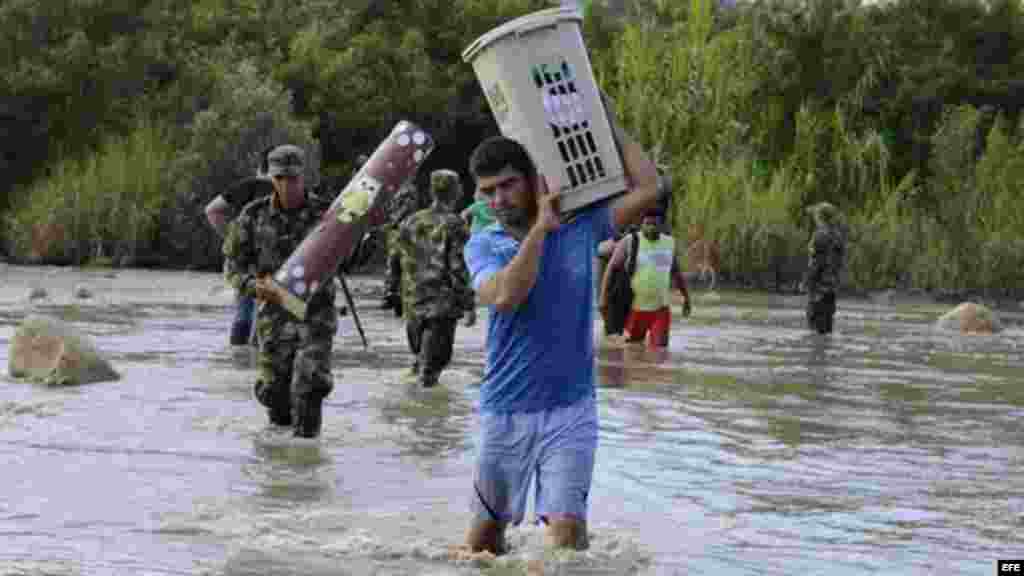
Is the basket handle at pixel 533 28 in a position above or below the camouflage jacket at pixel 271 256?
above

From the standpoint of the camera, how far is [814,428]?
15.2m

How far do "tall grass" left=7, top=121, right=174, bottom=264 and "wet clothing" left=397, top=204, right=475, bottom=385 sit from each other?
Answer: 1013 inches

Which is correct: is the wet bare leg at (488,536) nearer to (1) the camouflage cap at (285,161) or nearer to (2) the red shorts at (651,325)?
(1) the camouflage cap at (285,161)

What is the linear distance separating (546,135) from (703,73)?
37.0 m

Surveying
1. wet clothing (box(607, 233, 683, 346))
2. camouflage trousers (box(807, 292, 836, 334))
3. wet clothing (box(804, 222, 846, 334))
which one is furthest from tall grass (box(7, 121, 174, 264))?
wet clothing (box(607, 233, 683, 346))

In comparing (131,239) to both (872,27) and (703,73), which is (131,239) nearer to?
(703,73)

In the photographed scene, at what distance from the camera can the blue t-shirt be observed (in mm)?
8141

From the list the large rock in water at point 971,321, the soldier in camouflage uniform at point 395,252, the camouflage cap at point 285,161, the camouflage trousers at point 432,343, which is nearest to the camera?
the camouflage cap at point 285,161

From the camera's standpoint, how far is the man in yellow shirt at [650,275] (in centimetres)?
2047

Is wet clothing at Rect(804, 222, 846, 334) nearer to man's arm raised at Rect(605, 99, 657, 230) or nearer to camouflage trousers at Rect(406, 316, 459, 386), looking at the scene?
camouflage trousers at Rect(406, 316, 459, 386)

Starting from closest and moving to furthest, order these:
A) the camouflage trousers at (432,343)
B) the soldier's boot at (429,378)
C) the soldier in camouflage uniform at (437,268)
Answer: the soldier in camouflage uniform at (437,268), the camouflage trousers at (432,343), the soldier's boot at (429,378)

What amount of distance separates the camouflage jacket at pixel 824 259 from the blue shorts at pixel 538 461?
712 inches

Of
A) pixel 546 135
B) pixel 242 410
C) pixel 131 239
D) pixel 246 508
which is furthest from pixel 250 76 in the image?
pixel 546 135

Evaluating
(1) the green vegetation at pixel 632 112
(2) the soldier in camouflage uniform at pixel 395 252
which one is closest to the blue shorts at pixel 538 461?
(2) the soldier in camouflage uniform at pixel 395 252
